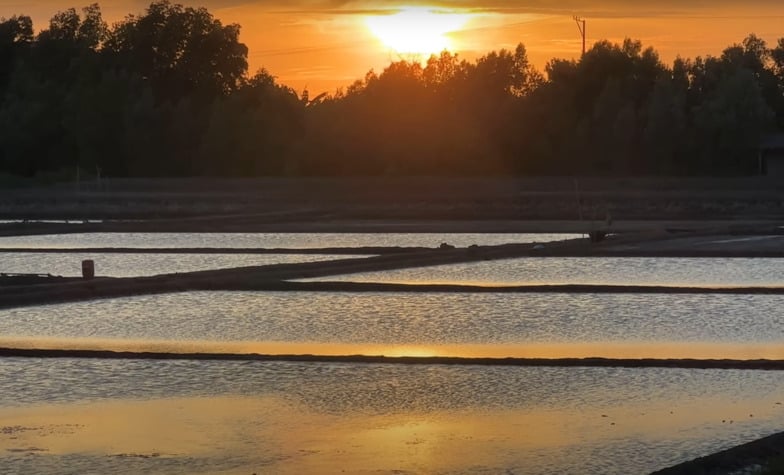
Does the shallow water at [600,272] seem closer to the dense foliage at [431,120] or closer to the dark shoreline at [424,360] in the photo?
the dark shoreline at [424,360]

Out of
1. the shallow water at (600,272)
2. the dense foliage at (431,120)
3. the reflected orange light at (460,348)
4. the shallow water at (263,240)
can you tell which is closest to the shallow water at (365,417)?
the reflected orange light at (460,348)

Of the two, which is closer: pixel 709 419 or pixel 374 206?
pixel 709 419

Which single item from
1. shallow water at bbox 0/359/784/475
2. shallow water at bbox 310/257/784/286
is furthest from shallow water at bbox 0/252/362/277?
shallow water at bbox 0/359/784/475

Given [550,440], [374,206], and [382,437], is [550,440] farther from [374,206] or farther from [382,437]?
[374,206]

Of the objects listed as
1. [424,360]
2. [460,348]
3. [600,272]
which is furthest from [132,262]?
[424,360]

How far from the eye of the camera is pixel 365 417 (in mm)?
10094

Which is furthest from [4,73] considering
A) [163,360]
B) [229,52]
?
[163,360]

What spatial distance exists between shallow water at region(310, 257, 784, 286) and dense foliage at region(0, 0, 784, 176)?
107 feet

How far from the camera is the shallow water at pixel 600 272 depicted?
21.0 m

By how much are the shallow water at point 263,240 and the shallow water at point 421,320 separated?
11890mm

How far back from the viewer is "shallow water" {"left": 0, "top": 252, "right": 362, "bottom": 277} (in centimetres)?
2417

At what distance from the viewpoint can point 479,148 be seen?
203 ft

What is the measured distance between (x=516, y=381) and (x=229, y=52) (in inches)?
2817

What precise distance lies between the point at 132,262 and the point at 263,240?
292 inches
